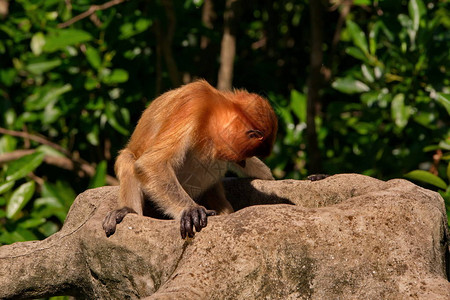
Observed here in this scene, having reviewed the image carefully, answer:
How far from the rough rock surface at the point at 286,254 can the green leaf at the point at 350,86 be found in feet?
10.6

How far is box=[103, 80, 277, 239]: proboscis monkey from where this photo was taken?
4.93m

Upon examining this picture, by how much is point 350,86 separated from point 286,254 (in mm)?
4158

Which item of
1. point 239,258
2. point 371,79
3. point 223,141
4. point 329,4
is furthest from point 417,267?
point 329,4

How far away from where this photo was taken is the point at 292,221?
357 cm

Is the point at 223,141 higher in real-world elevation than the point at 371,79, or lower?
higher

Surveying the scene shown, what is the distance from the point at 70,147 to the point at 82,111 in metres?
0.87

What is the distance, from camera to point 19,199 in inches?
264

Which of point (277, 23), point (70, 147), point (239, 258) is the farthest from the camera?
point (277, 23)

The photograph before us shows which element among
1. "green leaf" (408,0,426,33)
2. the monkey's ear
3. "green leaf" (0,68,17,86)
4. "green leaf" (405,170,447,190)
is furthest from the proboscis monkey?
"green leaf" (0,68,17,86)

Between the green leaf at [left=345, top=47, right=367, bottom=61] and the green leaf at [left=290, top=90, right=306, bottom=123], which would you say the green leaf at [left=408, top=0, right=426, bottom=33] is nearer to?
the green leaf at [left=345, top=47, right=367, bottom=61]

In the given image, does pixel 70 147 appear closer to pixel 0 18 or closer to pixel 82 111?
pixel 82 111

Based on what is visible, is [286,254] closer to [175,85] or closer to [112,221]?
[112,221]

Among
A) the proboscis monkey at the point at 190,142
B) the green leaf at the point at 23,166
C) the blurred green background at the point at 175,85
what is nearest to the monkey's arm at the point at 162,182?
the proboscis monkey at the point at 190,142

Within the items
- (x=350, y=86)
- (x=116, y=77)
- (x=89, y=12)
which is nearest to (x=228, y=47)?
(x=116, y=77)
